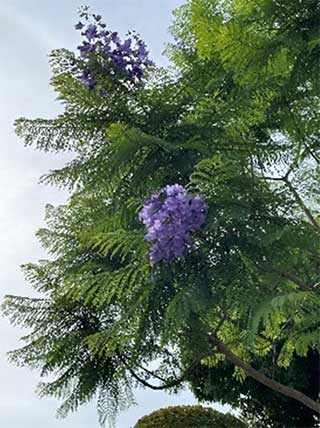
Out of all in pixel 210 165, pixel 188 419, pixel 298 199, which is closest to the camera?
pixel 210 165

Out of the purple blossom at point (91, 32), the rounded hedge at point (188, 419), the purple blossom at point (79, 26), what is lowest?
the rounded hedge at point (188, 419)

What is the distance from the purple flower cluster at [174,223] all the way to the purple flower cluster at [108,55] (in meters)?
0.64

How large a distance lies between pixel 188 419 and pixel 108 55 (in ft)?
12.7

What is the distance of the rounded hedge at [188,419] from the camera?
6219mm

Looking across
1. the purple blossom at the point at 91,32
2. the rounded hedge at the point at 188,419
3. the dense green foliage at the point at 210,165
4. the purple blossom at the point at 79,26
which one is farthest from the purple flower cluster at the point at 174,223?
the rounded hedge at the point at 188,419

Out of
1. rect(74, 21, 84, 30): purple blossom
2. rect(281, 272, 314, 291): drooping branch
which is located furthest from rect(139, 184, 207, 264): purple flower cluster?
rect(74, 21, 84, 30): purple blossom

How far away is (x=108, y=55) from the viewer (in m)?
3.24

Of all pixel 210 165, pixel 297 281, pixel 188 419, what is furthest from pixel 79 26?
pixel 188 419

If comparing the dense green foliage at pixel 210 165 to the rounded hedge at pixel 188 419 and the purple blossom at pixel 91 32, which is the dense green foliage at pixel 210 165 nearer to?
the purple blossom at pixel 91 32

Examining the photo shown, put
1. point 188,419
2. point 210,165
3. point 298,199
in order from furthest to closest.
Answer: point 188,419
point 298,199
point 210,165

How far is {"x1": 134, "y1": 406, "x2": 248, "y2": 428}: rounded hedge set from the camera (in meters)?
6.22

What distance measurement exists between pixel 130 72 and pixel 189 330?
1.35 m

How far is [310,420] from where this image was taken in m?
6.97

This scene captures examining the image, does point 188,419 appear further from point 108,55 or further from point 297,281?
point 108,55
